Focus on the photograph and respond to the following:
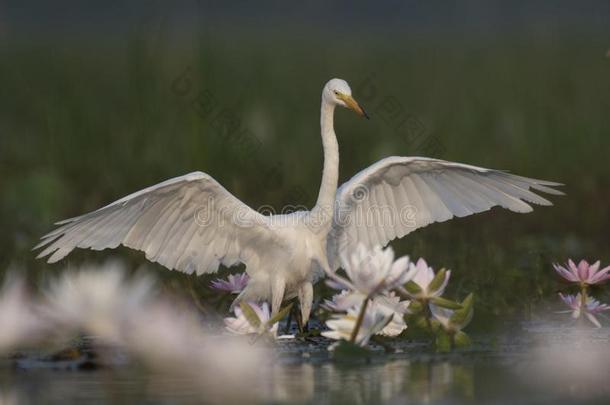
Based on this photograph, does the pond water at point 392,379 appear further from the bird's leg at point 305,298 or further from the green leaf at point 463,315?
the bird's leg at point 305,298

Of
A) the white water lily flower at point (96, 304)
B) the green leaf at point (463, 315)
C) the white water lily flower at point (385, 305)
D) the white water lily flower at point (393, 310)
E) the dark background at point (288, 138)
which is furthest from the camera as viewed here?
the dark background at point (288, 138)

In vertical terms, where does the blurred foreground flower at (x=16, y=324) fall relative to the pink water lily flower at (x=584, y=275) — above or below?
below

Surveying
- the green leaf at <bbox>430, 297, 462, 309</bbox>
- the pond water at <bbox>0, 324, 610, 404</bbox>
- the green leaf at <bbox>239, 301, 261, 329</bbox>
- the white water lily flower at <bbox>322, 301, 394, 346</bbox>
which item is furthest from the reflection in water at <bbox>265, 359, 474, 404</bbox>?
the green leaf at <bbox>239, 301, 261, 329</bbox>

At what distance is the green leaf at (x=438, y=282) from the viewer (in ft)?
18.1

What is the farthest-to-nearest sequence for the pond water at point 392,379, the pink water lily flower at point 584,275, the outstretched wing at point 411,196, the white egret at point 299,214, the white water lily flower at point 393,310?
1. the outstretched wing at point 411,196
2. the white egret at point 299,214
3. the pink water lily flower at point 584,275
4. the white water lily flower at point 393,310
5. the pond water at point 392,379

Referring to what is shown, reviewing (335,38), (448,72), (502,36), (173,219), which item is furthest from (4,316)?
(335,38)

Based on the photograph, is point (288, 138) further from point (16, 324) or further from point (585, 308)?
point (16, 324)

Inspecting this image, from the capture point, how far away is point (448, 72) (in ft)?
58.8

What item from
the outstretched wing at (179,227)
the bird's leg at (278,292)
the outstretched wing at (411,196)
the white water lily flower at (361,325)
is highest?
the outstretched wing at (411,196)

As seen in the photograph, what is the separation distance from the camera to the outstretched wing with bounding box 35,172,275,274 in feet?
20.3

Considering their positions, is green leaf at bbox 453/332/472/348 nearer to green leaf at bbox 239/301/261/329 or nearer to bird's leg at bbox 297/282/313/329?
green leaf at bbox 239/301/261/329

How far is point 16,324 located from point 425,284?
1703mm

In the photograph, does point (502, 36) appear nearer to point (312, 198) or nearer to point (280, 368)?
point (312, 198)

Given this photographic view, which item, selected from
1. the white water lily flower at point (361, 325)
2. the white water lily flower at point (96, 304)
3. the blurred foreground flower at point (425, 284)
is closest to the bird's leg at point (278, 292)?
the white water lily flower at point (361, 325)
